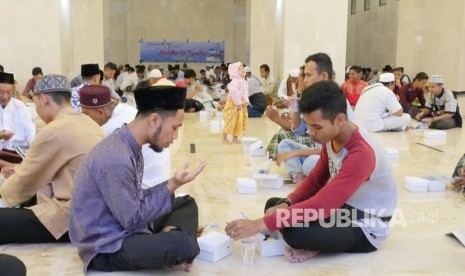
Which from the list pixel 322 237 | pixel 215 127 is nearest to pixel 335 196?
pixel 322 237

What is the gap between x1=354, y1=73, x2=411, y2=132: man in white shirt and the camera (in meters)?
7.95

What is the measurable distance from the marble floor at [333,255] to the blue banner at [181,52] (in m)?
16.9

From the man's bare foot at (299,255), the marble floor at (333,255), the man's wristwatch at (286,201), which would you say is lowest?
the marble floor at (333,255)

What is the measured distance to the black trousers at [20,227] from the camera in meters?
3.32

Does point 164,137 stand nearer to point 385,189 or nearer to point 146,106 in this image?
point 146,106

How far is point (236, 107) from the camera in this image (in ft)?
24.8

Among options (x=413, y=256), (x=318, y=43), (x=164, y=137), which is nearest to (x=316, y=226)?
(x=413, y=256)

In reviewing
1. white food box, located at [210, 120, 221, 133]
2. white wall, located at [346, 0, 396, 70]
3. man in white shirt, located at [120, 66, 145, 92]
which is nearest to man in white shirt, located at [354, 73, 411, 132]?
white food box, located at [210, 120, 221, 133]

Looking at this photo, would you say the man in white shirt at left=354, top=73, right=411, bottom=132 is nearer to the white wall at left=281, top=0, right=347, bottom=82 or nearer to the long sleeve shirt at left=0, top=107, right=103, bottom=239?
the white wall at left=281, top=0, right=347, bottom=82

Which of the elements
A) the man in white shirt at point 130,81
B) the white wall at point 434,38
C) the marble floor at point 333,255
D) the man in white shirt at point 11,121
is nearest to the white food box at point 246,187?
the marble floor at point 333,255

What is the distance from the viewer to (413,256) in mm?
3311

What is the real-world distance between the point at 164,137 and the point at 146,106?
0.55 ft

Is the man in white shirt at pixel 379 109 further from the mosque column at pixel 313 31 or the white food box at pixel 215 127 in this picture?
the mosque column at pixel 313 31

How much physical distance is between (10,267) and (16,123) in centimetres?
341
